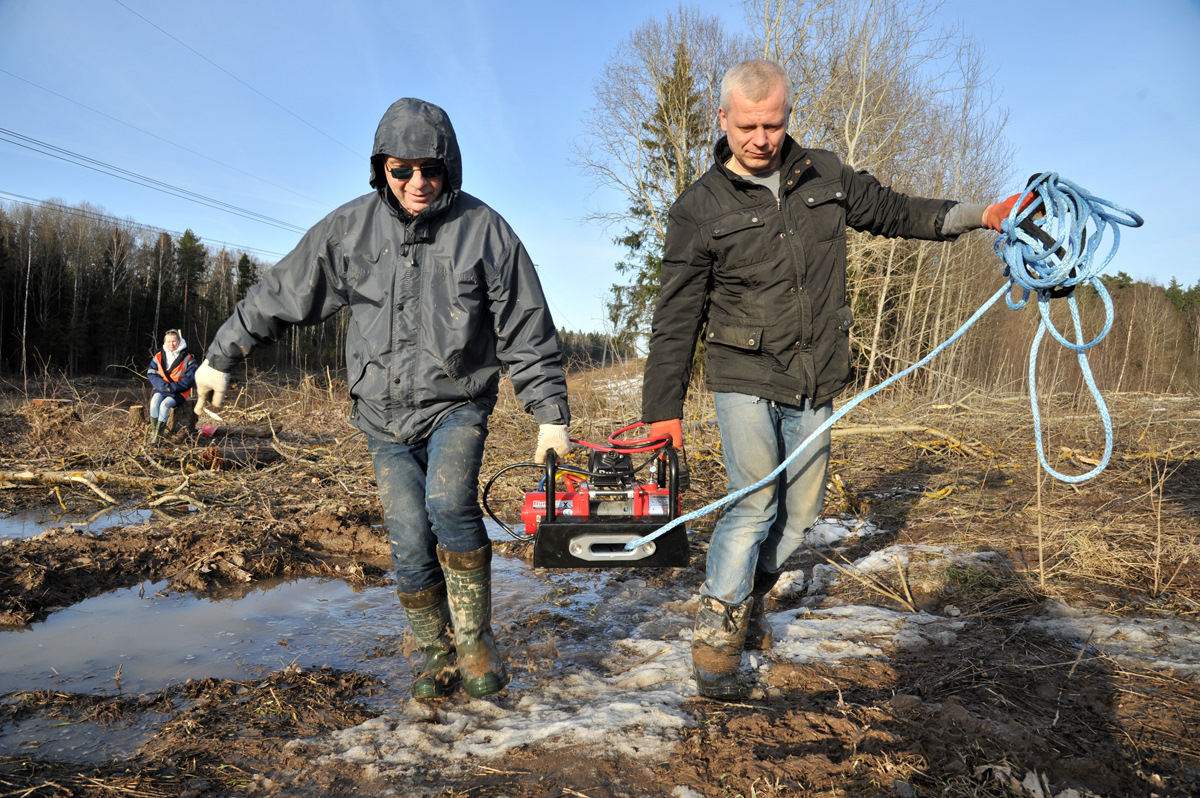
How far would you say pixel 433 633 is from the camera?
276cm

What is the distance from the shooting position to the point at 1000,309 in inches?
687

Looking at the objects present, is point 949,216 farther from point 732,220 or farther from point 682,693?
point 682,693

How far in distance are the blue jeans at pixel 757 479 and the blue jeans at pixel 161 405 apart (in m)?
9.46

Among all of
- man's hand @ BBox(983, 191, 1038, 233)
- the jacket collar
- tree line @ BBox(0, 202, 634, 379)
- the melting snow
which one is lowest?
the melting snow

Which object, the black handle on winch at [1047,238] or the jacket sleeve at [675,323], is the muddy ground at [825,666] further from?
the black handle on winch at [1047,238]

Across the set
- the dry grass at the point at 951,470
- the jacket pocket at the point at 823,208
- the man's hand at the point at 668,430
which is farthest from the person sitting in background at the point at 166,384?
the jacket pocket at the point at 823,208

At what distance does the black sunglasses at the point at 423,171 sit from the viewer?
2.55m

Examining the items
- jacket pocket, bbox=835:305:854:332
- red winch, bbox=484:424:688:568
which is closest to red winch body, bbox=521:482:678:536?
red winch, bbox=484:424:688:568

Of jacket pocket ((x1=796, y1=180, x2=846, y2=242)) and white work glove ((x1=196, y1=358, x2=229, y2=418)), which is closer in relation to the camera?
jacket pocket ((x1=796, y1=180, x2=846, y2=242))

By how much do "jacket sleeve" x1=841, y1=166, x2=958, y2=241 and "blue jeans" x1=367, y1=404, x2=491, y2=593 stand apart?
166 cm

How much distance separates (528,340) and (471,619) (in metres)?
1.07

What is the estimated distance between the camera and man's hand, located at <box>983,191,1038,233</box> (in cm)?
248

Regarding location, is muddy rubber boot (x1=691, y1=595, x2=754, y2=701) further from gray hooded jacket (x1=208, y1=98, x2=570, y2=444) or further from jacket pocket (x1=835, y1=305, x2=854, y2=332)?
jacket pocket (x1=835, y1=305, x2=854, y2=332)

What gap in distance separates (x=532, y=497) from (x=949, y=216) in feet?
6.54
